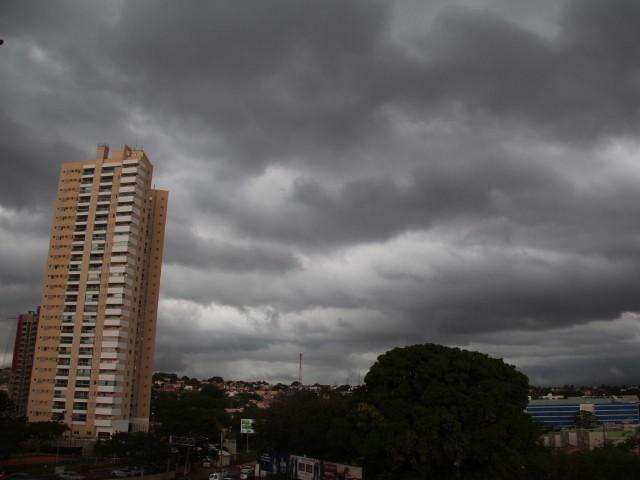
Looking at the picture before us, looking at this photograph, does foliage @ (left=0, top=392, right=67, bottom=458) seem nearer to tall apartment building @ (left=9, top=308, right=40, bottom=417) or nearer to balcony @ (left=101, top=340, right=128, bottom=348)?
balcony @ (left=101, top=340, right=128, bottom=348)

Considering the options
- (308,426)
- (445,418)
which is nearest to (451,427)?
(445,418)

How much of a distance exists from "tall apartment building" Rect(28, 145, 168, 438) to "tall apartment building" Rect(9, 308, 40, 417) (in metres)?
51.4

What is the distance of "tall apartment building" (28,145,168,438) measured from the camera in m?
92.2

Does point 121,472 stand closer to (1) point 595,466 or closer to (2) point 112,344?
(2) point 112,344

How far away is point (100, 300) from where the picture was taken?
96.1m

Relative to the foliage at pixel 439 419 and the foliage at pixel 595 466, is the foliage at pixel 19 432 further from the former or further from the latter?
the foliage at pixel 595 466

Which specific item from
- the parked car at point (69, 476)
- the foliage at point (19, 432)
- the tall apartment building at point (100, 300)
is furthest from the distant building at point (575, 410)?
the parked car at point (69, 476)

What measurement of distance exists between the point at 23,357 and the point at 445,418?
137 m

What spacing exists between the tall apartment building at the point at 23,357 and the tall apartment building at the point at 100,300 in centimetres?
5138

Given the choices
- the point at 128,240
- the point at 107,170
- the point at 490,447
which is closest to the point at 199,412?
the point at 128,240

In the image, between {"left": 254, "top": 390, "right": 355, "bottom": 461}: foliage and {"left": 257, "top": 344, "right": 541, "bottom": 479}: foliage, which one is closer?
{"left": 257, "top": 344, "right": 541, "bottom": 479}: foliage

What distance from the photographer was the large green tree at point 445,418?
41.8 metres

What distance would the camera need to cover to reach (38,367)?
95500 millimetres

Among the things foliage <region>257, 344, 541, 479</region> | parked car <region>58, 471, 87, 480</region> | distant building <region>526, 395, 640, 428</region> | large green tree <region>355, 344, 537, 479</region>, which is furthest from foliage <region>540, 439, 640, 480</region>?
distant building <region>526, 395, 640, 428</region>
